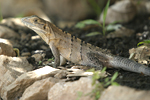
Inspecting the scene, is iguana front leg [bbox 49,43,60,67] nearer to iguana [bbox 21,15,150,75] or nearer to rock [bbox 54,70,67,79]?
iguana [bbox 21,15,150,75]

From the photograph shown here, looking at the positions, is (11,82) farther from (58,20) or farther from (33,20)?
(58,20)

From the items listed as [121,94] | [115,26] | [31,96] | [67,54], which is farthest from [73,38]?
[115,26]

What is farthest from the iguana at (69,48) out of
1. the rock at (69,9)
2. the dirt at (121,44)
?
the rock at (69,9)

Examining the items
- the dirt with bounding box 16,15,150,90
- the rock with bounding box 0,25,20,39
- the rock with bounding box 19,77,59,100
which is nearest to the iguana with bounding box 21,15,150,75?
the dirt with bounding box 16,15,150,90

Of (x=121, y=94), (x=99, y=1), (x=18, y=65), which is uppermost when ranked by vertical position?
(x=99, y=1)

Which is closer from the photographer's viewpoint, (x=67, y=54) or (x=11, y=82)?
(x=11, y=82)

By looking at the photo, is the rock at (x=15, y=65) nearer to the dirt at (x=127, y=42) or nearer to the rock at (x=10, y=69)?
the rock at (x=10, y=69)
